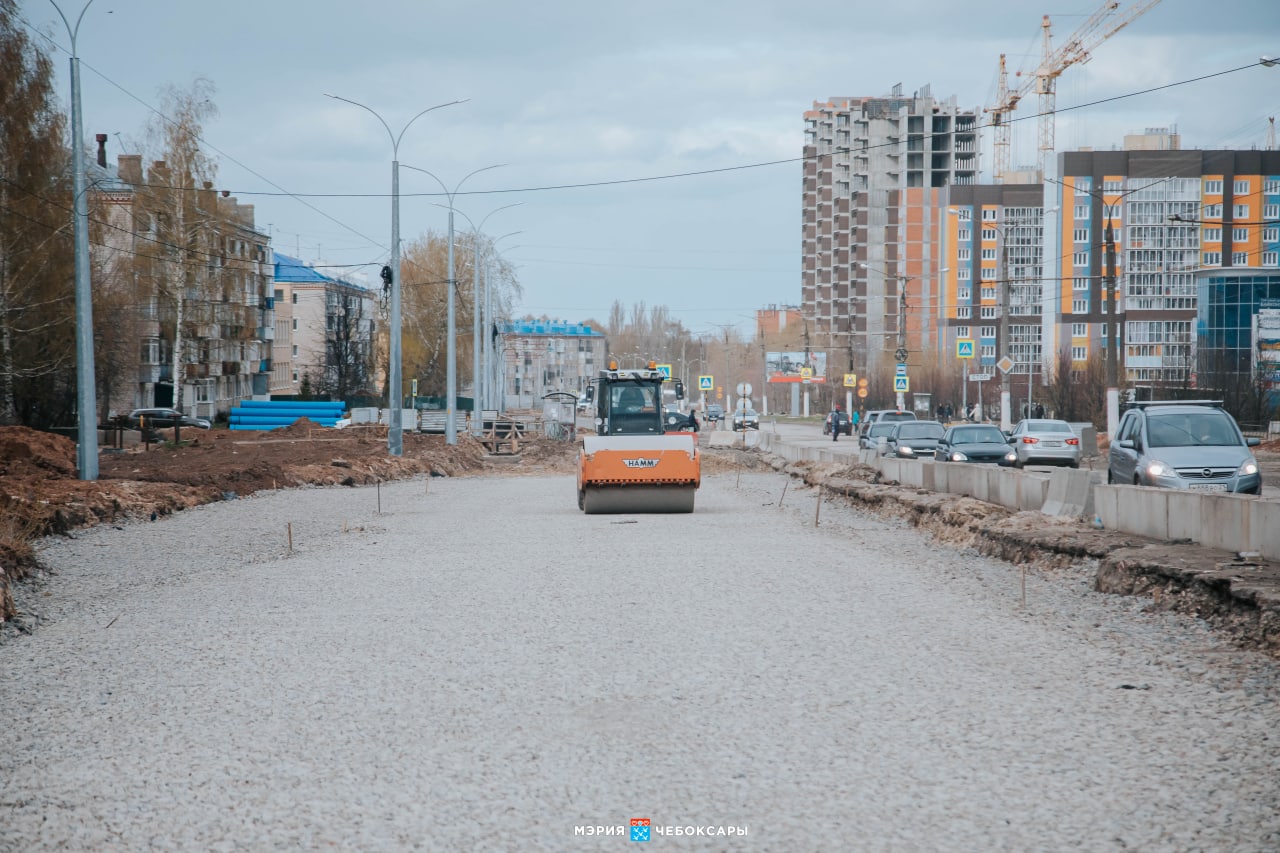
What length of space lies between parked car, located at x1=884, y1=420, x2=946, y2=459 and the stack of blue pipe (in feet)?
116

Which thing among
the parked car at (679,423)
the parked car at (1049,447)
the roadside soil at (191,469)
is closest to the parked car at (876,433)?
the parked car at (679,423)

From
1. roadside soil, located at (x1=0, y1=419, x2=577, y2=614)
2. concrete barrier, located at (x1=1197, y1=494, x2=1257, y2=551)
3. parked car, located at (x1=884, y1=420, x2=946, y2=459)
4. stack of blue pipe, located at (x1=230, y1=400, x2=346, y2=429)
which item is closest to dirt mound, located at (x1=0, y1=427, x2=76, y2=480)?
roadside soil, located at (x1=0, y1=419, x2=577, y2=614)

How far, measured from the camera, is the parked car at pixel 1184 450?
65.0 feet

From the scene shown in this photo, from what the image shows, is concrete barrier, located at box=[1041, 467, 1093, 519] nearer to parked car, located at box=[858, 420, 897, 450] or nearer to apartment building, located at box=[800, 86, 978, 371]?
parked car, located at box=[858, 420, 897, 450]

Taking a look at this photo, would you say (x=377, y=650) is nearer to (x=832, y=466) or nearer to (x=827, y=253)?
(x=832, y=466)

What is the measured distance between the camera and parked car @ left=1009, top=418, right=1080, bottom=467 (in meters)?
34.5

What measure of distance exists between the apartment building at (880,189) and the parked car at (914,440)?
10314 cm

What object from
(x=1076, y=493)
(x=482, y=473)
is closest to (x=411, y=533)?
(x=1076, y=493)

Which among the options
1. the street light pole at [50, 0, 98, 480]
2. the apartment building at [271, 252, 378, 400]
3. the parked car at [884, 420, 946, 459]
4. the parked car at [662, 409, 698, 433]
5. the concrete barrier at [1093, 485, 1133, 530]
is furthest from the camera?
the apartment building at [271, 252, 378, 400]

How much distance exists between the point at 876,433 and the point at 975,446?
9.21m

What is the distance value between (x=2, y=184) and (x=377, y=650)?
124 ft

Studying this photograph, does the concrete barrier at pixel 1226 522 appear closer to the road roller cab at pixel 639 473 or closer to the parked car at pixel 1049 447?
the road roller cab at pixel 639 473

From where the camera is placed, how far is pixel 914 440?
38.5 metres

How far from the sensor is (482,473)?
4425 centimetres
